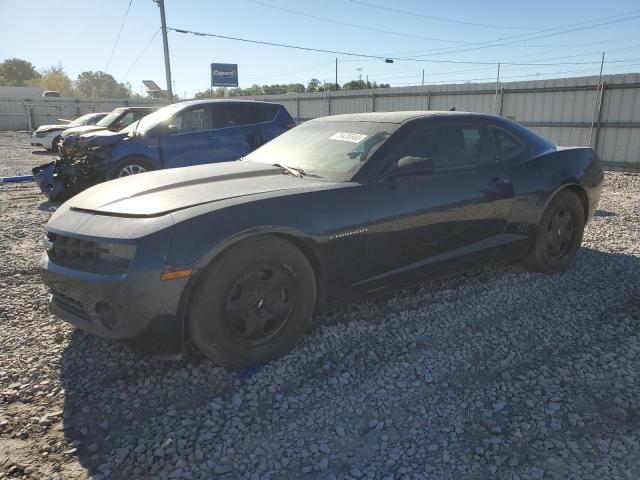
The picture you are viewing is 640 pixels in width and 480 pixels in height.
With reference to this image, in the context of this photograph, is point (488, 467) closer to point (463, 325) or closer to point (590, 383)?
point (590, 383)

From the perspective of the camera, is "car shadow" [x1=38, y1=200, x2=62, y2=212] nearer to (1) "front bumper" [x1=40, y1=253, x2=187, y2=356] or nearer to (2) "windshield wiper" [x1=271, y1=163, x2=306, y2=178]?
(2) "windshield wiper" [x1=271, y1=163, x2=306, y2=178]

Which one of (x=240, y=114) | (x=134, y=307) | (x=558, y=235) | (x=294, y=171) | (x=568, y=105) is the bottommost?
(x=558, y=235)

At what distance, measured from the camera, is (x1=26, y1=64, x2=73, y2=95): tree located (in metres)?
78.2

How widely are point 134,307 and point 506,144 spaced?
3.35m

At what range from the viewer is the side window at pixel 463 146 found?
381cm

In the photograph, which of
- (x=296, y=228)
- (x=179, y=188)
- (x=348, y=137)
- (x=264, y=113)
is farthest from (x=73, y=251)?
(x=264, y=113)

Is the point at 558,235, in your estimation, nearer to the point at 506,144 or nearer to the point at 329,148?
the point at 506,144

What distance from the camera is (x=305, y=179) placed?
11.0ft

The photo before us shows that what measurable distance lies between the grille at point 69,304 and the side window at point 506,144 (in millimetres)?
3396

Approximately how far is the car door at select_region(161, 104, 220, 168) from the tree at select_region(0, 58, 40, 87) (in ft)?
291

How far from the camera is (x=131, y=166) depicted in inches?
304

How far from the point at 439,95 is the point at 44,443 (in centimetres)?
1737

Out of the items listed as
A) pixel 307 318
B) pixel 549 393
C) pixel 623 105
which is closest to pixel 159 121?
pixel 307 318

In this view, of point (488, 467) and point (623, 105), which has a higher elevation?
point (623, 105)
